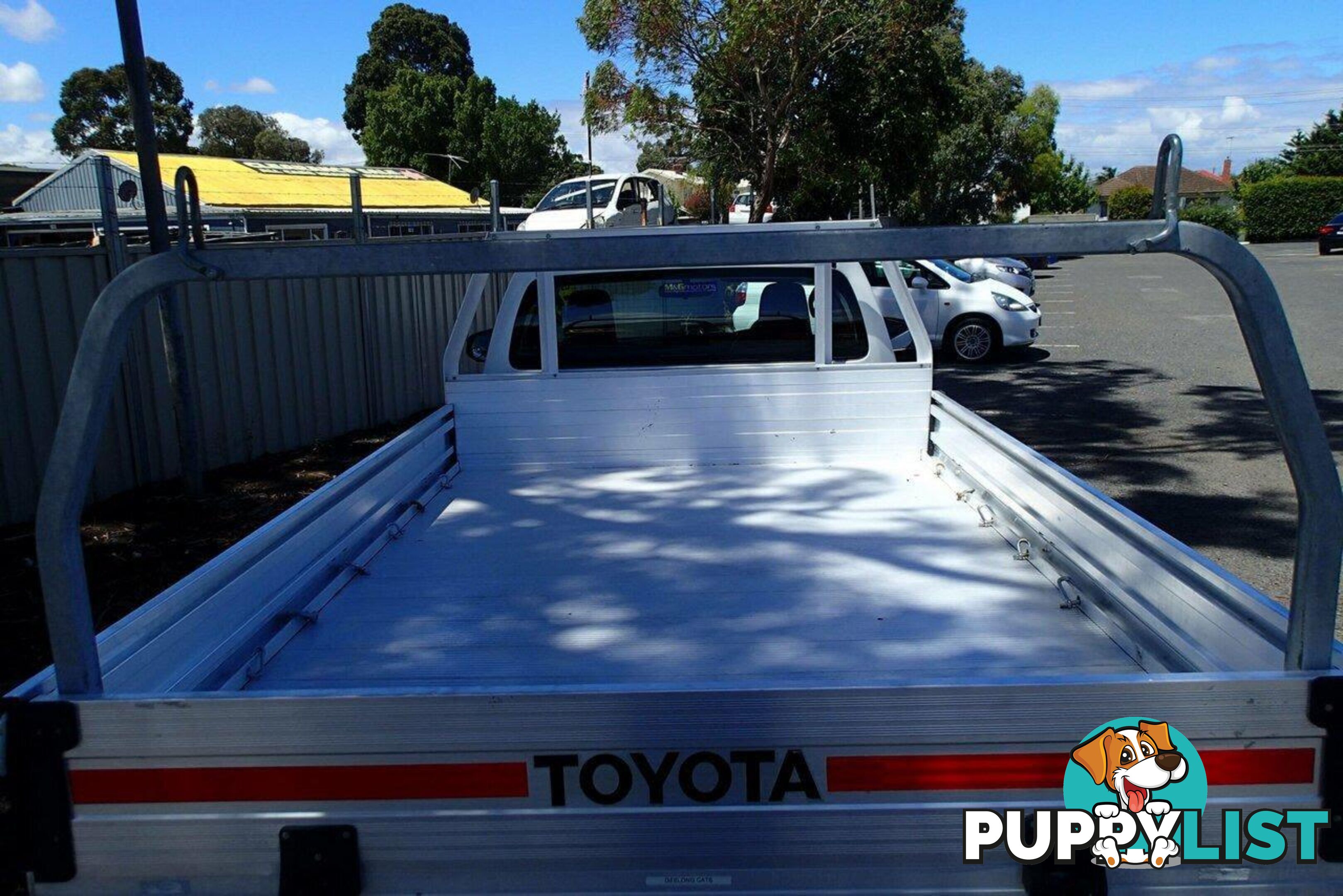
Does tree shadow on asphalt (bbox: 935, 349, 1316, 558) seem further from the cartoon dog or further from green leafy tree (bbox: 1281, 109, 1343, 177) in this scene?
green leafy tree (bbox: 1281, 109, 1343, 177)

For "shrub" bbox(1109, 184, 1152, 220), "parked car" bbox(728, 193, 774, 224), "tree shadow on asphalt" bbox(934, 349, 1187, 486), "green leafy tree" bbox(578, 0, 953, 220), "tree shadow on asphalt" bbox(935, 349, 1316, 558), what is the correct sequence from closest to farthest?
"tree shadow on asphalt" bbox(935, 349, 1316, 558)
"tree shadow on asphalt" bbox(934, 349, 1187, 486)
"green leafy tree" bbox(578, 0, 953, 220)
"parked car" bbox(728, 193, 774, 224)
"shrub" bbox(1109, 184, 1152, 220)

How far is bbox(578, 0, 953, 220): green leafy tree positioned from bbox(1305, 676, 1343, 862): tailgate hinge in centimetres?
1265

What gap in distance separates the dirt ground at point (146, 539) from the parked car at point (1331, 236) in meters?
36.4

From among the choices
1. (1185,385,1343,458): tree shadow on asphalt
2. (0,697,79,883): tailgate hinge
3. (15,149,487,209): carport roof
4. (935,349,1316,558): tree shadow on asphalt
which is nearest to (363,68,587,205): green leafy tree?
(15,149,487,209): carport roof

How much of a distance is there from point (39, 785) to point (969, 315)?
1462 cm

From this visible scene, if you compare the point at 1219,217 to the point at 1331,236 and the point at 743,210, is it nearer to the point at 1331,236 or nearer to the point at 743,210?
the point at 1331,236

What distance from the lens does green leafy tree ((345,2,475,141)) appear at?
65.4 m

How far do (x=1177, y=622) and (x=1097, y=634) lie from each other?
29cm

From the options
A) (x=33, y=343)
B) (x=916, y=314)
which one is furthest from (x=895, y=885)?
(x=33, y=343)

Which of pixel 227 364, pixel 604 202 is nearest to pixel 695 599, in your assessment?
pixel 227 364

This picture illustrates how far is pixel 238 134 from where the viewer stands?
7562 cm

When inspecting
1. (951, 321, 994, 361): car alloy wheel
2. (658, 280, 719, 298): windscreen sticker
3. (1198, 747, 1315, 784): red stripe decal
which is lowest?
(951, 321, 994, 361): car alloy wheel

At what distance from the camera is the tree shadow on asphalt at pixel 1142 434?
7.12 m

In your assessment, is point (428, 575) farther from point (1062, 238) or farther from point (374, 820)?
point (1062, 238)
